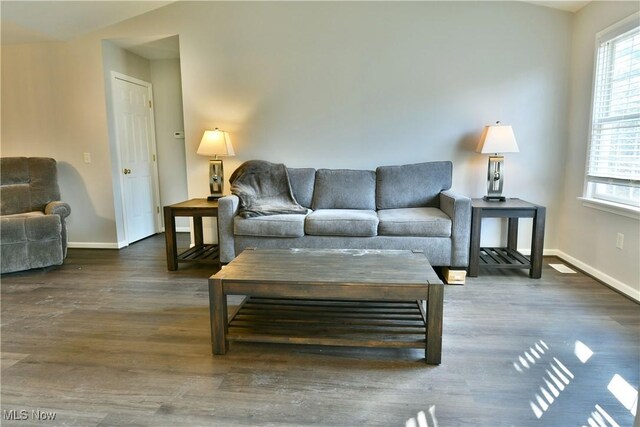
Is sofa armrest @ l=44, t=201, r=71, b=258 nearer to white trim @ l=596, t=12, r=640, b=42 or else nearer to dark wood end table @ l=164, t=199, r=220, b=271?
dark wood end table @ l=164, t=199, r=220, b=271

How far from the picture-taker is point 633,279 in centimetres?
272

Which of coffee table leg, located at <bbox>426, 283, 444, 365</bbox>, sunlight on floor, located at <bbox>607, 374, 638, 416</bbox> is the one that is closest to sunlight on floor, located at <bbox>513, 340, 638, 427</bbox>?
sunlight on floor, located at <bbox>607, 374, 638, 416</bbox>

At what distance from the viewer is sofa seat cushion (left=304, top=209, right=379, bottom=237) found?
10.1ft

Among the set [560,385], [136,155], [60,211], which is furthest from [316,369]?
[136,155]

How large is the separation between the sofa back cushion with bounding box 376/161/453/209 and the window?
1.19 metres

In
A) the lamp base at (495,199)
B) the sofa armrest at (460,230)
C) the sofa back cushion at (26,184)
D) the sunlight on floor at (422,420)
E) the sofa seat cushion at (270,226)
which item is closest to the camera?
the sunlight on floor at (422,420)

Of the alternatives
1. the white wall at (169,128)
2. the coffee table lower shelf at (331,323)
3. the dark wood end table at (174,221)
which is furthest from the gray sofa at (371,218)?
the white wall at (169,128)

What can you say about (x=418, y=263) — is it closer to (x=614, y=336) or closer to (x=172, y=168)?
(x=614, y=336)


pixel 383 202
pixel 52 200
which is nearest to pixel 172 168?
pixel 52 200

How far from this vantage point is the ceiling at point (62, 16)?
11.0ft

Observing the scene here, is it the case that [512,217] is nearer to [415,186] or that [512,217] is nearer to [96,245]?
[415,186]

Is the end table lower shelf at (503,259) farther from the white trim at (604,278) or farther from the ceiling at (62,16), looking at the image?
the ceiling at (62,16)

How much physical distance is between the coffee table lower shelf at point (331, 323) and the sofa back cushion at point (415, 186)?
1360 mm

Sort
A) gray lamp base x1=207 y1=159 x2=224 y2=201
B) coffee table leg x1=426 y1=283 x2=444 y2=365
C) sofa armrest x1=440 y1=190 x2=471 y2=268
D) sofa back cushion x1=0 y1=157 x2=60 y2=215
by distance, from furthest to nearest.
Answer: gray lamp base x1=207 y1=159 x2=224 y2=201, sofa back cushion x1=0 y1=157 x2=60 y2=215, sofa armrest x1=440 y1=190 x2=471 y2=268, coffee table leg x1=426 y1=283 x2=444 y2=365
